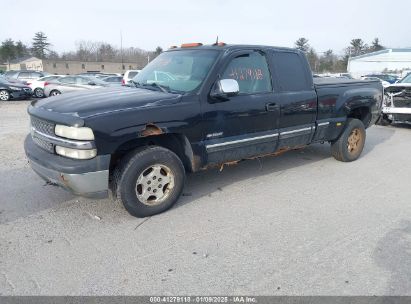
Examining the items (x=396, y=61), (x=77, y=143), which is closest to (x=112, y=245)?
(x=77, y=143)

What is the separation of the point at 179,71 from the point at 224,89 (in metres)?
0.85

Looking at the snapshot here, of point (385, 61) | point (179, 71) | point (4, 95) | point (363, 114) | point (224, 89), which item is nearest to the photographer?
point (224, 89)

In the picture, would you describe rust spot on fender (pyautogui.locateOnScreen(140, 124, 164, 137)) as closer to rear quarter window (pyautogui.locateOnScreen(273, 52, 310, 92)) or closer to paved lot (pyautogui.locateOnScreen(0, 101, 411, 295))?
paved lot (pyautogui.locateOnScreen(0, 101, 411, 295))

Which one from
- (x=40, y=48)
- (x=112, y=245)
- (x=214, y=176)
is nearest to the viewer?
(x=112, y=245)

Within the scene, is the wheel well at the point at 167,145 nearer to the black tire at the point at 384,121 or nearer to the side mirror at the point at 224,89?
the side mirror at the point at 224,89

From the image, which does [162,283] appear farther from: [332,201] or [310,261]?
[332,201]

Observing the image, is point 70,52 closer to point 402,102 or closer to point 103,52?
point 103,52

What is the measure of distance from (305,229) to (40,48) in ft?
372

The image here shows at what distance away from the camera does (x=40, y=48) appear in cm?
10212

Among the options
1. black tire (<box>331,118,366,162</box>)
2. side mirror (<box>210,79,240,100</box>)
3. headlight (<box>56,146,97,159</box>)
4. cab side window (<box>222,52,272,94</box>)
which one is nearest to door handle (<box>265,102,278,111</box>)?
cab side window (<box>222,52,272,94</box>)

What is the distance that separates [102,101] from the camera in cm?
381

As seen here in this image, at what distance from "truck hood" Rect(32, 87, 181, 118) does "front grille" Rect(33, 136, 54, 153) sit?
1.13 ft

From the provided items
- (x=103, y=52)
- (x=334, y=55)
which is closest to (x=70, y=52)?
(x=103, y=52)

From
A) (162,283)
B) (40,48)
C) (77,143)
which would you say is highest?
(40,48)
